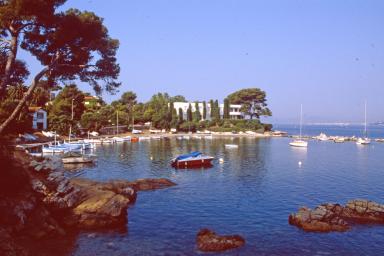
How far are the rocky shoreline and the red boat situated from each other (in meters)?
31.7

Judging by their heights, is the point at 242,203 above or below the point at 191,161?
below

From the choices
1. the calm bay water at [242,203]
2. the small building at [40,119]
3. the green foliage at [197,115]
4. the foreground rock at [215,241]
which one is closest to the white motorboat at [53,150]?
the calm bay water at [242,203]

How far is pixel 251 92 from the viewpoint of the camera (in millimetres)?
182750

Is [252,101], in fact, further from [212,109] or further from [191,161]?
[191,161]

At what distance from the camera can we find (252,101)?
18625cm

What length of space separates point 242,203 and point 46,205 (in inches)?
777

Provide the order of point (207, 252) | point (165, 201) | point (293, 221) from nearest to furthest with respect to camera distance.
A: point (207, 252), point (293, 221), point (165, 201)

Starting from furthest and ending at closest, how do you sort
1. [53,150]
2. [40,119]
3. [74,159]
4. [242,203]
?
[40,119] → [53,150] → [74,159] → [242,203]

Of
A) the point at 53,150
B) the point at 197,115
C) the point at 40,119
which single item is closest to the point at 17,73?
the point at 53,150

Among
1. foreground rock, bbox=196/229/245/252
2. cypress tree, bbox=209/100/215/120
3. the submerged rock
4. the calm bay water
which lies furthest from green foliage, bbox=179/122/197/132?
foreground rock, bbox=196/229/245/252

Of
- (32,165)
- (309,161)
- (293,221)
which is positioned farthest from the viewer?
(309,161)

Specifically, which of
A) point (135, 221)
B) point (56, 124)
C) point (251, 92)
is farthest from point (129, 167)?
point (251, 92)

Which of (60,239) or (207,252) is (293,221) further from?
(60,239)

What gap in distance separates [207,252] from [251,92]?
162 metres
